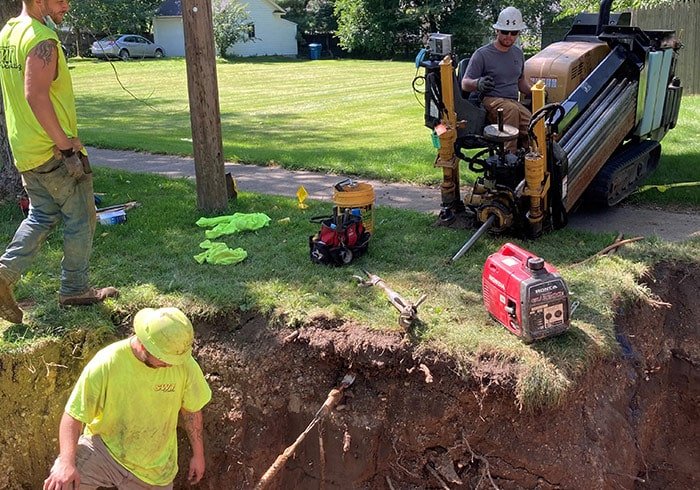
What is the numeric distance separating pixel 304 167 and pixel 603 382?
18.3ft

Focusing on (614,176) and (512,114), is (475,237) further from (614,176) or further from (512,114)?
(614,176)

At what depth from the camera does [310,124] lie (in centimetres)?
1345

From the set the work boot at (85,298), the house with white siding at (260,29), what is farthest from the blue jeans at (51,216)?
the house with white siding at (260,29)

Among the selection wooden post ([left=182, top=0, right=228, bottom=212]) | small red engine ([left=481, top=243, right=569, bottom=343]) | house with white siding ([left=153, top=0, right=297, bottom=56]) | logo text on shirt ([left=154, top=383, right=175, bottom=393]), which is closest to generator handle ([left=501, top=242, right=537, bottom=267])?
small red engine ([left=481, top=243, right=569, bottom=343])

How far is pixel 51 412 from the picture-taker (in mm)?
4363

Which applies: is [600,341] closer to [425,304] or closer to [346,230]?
[425,304]

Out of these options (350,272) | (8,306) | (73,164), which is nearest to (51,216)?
(73,164)

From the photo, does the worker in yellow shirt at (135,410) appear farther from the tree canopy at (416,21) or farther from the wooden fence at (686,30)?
the tree canopy at (416,21)

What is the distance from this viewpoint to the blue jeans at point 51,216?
4246 mm

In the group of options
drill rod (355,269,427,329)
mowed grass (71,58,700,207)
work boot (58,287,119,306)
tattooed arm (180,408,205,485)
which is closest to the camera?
tattooed arm (180,408,205,485)

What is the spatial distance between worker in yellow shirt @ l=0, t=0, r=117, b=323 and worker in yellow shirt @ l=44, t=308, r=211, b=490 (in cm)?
124

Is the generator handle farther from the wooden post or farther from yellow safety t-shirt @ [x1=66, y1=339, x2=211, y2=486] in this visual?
the wooden post

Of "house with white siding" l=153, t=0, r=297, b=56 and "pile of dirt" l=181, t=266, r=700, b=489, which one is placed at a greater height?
"house with white siding" l=153, t=0, r=297, b=56

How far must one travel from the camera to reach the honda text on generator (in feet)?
17.5
